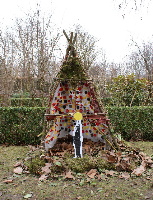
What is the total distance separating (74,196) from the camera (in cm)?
376

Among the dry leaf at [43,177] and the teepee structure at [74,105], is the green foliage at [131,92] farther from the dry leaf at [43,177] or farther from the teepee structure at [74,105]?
the dry leaf at [43,177]

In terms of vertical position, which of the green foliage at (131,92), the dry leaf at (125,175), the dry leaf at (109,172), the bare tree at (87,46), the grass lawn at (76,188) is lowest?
the grass lawn at (76,188)

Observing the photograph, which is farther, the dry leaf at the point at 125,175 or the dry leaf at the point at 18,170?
the dry leaf at the point at 18,170

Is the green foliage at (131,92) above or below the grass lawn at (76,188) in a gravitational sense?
above

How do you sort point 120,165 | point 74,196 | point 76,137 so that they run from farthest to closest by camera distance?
point 76,137
point 120,165
point 74,196

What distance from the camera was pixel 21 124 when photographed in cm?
784

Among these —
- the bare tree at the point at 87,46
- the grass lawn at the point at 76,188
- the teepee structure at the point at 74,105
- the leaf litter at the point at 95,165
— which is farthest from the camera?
the bare tree at the point at 87,46

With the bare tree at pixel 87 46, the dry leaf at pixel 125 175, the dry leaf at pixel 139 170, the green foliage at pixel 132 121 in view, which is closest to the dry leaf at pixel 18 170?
the dry leaf at pixel 125 175

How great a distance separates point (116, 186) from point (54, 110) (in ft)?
9.29

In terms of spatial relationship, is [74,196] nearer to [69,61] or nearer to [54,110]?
[54,110]

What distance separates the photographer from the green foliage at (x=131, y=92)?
11.4 m

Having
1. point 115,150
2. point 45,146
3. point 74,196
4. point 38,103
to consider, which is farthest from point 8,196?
point 38,103

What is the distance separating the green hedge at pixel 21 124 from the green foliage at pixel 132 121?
8.66ft

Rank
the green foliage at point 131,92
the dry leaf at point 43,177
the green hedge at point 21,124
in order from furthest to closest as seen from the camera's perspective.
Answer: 1. the green foliage at point 131,92
2. the green hedge at point 21,124
3. the dry leaf at point 43,177
